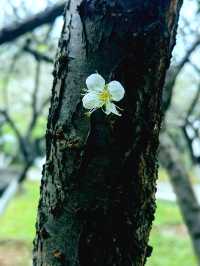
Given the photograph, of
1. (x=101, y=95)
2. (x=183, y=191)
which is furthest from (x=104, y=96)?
(x=183, y=191)

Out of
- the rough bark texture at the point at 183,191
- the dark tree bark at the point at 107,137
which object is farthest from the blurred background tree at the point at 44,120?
the dark tree bark at the point at 107,137

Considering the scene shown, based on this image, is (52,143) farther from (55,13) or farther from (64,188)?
(55,13)

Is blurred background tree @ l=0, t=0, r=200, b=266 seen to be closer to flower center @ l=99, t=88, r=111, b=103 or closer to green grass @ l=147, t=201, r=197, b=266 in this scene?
green grass @ l=147, t=201, r=197, b=266

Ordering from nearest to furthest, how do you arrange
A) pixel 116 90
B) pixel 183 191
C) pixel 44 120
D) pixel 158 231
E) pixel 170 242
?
pixel 116 90 → pixel 183 191 → pixel 44 120 → pixel 170 242 → pixel 158 231

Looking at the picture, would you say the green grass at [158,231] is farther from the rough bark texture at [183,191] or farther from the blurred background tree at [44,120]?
the rough bark texture at [183,191]

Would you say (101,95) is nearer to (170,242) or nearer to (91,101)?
(91,101)

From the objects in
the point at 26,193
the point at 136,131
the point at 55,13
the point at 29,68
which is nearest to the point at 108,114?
the point at 136,131
